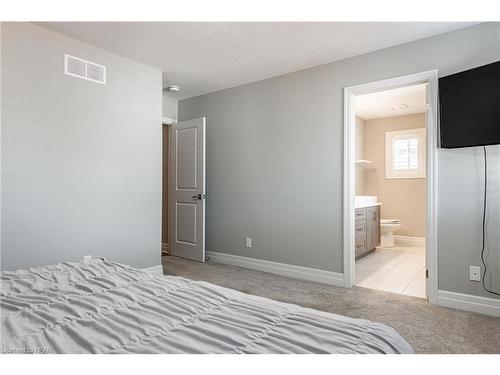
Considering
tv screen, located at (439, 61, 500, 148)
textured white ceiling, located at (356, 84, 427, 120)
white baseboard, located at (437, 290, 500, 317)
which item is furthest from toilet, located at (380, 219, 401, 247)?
tv screen, located at (439, 61, 500, 148)

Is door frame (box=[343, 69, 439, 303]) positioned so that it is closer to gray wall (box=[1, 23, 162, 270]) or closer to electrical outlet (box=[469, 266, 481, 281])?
electrical outlet (box=[469, 266, 481, 281])

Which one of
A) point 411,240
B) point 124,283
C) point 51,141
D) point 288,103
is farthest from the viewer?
point 411,240

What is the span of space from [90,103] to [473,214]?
3669 millimetres

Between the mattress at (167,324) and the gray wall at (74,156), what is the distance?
161 cm

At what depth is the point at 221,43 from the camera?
3.17 meters

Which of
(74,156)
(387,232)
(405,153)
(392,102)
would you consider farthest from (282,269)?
(405,153)

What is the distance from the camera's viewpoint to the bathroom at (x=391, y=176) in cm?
514

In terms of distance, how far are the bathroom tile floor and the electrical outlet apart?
1.69ft

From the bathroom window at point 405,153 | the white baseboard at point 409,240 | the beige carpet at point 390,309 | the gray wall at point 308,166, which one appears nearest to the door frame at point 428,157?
the gray wall at point 308,166

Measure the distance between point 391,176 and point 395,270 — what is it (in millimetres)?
2812

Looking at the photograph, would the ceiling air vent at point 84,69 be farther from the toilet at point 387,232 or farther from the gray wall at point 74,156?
the toilet at point 387,232
